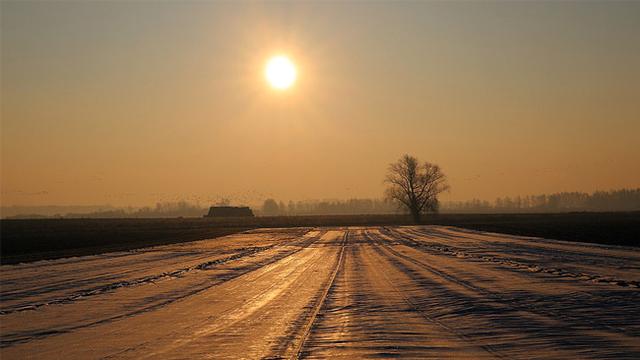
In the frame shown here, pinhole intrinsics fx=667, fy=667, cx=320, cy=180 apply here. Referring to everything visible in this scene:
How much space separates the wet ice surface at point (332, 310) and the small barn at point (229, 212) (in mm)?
167152

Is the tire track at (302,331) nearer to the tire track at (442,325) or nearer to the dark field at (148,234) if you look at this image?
the tire track at (442,325)

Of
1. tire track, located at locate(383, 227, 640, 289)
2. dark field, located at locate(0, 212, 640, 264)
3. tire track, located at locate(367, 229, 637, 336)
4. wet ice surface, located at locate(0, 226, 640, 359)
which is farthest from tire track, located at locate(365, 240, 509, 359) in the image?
dark field, located at locate(0, 212, 640, 264)

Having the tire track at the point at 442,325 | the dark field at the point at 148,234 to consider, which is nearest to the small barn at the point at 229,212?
the dark field at the point at 148,234

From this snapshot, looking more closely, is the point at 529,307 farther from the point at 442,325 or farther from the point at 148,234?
the point at 148,234

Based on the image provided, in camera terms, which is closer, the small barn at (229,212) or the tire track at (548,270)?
the tire track at (548,270)

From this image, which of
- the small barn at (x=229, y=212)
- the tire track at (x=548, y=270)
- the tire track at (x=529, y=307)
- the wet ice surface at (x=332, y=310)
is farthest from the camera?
the small barn at (x=229, y=212)

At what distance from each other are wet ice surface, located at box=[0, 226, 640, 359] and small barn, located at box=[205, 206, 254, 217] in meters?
167

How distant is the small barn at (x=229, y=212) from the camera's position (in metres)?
195

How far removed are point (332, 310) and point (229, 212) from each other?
7190 inches

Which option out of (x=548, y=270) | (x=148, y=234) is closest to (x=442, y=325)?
(x=548, y=270)

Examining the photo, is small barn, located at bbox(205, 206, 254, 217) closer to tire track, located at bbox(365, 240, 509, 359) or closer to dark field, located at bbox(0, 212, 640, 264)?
dark field, located at bbox(0, 212, 640, 264)

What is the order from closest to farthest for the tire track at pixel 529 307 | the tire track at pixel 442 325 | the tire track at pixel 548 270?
the tire track at pixel 442 325, the tire track at pixel 529 307, the tire track at pixel 548 270

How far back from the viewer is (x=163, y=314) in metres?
15.4

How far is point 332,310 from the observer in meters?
15.2
